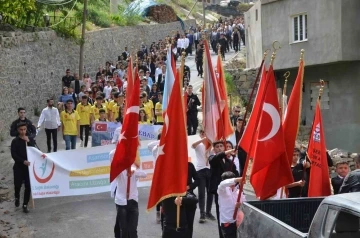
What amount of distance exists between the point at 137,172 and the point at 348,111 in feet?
51.4

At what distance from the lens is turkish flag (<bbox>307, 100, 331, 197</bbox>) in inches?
382

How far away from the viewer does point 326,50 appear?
23453 millimetres

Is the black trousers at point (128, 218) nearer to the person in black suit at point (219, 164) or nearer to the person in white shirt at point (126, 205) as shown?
the person in white shirt at point (126, 205)

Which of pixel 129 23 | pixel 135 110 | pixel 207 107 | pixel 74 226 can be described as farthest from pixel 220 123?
pixel 129 23

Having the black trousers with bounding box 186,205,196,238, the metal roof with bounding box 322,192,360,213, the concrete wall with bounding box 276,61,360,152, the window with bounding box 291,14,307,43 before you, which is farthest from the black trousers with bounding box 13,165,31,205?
the window with bounding box 291,14,307,43

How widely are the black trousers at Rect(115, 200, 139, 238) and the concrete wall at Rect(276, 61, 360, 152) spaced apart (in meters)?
15.3

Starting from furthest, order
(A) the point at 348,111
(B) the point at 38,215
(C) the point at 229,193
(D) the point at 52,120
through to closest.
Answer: (A) the point at 348,111
(D) the point at 52,120
(B) the point at 38,215
(C) the point at 229,193

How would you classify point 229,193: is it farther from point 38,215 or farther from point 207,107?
point 38,215

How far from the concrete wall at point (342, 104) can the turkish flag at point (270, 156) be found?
1550 centimetres

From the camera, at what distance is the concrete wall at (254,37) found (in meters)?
28.0

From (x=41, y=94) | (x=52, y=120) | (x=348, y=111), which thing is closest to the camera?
(x=52, y=120)

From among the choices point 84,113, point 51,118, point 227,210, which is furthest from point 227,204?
point 84,113

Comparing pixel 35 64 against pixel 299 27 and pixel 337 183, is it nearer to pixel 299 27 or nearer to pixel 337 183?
pixel 299 27

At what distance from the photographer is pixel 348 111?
79.1ft
